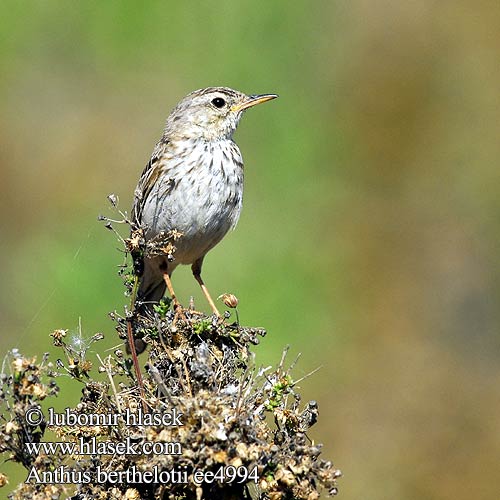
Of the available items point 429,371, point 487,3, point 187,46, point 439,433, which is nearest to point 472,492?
point 439,433

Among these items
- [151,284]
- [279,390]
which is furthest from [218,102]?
[279,390]

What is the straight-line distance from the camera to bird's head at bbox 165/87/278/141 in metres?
6.22

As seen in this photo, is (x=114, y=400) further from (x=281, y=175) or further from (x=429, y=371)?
(x=281, y=175)

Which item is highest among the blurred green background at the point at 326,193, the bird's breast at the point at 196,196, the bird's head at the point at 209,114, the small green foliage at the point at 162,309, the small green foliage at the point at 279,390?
the blurred green background at the point at 326,193

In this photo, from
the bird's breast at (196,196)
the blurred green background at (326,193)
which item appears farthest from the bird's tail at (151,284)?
the blurred green background at (326,193)

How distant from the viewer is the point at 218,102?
20.9 ft

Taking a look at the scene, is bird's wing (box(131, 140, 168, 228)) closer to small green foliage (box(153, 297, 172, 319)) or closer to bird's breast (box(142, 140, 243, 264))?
bird's breast (box(142, 140, 243, 264))

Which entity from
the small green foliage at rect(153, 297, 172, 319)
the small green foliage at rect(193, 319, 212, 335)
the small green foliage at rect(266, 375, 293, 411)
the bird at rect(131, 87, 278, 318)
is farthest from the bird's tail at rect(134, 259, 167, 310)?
the small green foliage at rect(266, 375, 293, 411)

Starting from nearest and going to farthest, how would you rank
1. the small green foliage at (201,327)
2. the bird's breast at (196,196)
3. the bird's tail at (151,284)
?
1. the small green foliage at (201,327)
2. the bird's breast at (196,196)
3. the bird's tail at (151,284)

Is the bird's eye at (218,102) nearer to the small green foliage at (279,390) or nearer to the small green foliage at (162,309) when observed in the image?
the small green foliage at (162,309)

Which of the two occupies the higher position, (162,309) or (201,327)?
(162,309)

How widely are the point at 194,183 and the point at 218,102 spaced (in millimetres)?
752

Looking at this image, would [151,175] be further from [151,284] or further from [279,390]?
[279,390]

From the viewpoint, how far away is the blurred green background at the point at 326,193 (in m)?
8.91
